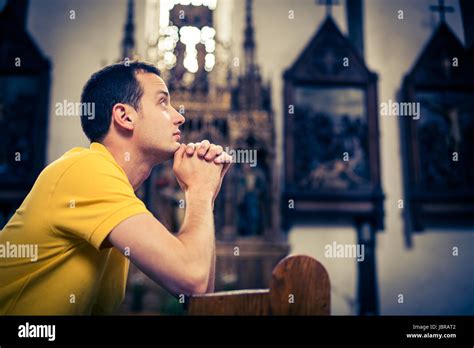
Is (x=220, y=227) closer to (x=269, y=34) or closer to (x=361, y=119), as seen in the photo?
(x=361, y=119)

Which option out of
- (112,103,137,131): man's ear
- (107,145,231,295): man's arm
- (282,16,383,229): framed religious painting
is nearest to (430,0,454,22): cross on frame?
(282,16,383,229): framed religious painting

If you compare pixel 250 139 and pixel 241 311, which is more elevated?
pixel 250 139

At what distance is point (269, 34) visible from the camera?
13.5 ft

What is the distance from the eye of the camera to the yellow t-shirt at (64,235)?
88 cm

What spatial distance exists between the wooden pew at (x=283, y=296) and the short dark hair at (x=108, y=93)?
577 millimetres

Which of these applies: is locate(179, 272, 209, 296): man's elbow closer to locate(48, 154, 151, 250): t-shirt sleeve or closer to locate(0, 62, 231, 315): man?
locate(0, 62, 231, 315): man

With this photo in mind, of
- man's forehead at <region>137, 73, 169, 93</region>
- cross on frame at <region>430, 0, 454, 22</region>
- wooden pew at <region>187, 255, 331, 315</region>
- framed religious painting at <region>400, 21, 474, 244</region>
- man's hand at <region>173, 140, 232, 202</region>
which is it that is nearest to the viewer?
wooden pew at <region>187, 255, 331, 315</region>

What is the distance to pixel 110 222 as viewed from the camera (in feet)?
2.80

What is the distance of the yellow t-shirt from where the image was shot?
0.88 metres

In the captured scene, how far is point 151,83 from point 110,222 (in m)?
0.45

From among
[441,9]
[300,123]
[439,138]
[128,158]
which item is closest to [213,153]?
[128,158]

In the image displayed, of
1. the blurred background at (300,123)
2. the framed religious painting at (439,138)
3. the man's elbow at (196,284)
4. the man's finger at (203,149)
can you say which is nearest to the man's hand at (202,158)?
the man's finger at (203,149)
